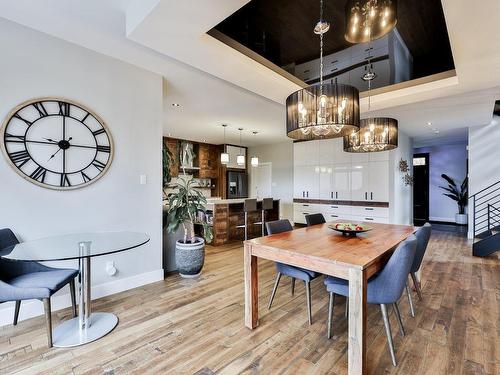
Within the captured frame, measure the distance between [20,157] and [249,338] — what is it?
2.63 m

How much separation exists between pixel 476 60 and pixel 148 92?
3.76 metres

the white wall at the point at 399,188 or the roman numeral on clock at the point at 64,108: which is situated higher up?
the roman numeral on clock at the point at 64,108

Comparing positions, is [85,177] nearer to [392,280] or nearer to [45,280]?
[45,280]

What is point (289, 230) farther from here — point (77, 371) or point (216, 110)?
point (216, 110)

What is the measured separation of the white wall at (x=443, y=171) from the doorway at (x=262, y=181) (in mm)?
5453

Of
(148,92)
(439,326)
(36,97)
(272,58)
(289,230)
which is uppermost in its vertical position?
(272,58)

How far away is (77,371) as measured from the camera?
167cm

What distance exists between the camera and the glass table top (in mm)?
1751

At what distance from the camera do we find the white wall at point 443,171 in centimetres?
788

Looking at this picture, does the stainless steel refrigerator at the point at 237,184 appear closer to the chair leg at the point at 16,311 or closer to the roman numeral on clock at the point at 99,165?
the roman numeral on clock at the point at 99,165

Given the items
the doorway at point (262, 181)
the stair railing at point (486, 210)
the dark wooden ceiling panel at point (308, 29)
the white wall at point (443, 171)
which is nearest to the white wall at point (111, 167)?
the dark wooden ceiling panel at point (308, 29)

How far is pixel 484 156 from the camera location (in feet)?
18.9

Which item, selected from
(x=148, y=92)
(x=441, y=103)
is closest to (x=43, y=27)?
(x=148, y=92)

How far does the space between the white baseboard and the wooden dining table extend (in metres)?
1.60
